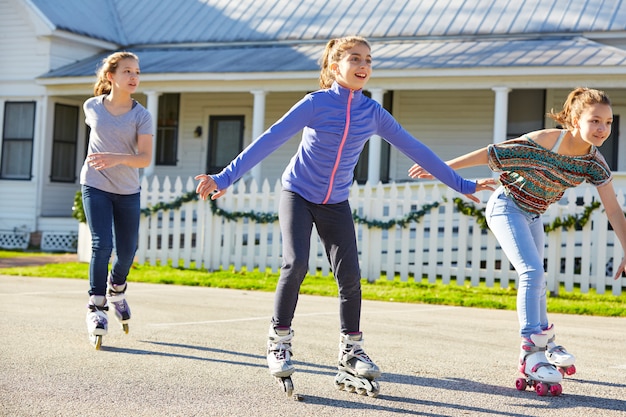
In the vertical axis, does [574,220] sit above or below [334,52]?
below

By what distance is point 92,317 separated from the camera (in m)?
6.34

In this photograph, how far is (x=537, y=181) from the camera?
5.33 metres

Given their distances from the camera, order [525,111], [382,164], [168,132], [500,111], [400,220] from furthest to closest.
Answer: [168,132] < [382,164] < [525,111] < [500,111] < [400,220]

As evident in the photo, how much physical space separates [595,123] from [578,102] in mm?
194

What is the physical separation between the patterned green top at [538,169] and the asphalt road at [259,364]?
1128mm

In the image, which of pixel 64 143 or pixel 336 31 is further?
pixel 64 143

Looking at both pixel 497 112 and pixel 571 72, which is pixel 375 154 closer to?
pixel 497 112

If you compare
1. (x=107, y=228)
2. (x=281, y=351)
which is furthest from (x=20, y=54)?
(x=281, y=351)

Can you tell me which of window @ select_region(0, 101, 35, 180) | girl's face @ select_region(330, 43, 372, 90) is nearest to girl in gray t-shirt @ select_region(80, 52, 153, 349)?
girl's face @ select_region(330, 43, 372, 90)

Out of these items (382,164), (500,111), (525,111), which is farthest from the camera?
(382,164)

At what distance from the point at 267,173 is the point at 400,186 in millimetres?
4780

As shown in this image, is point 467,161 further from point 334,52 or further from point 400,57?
point 400,57

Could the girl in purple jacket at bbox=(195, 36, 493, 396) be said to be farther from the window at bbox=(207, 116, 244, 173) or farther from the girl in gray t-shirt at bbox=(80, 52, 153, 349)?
the window at bbox=(207, 116, 244, 173)

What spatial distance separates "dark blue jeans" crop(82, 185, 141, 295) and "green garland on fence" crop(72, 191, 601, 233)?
6.35 meters
